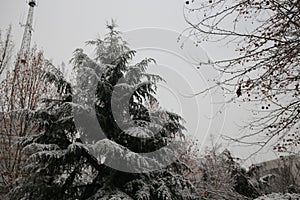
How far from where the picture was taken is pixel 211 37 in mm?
3592

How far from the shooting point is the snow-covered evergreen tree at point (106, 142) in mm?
5309

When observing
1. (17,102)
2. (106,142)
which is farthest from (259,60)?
(17,102)

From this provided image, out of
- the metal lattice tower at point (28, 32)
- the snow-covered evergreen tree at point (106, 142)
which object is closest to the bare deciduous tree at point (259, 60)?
the snow-covered evergreen tree at point (106, 142)

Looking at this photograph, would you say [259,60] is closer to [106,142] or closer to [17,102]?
[106,142]

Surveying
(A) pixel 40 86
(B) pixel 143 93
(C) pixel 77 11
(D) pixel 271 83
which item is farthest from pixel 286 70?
(C) pixel 77 11

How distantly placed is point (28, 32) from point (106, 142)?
328 inches

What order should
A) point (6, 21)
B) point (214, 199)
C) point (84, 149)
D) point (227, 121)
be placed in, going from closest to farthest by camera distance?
1. point (227, 121)
2. point (84, 149)
3. point (214, 199)
4. point (6, 21)

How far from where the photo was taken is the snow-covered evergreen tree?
5.31 metres

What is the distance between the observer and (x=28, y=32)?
11.3 m

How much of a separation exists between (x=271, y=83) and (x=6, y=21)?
10.3 m

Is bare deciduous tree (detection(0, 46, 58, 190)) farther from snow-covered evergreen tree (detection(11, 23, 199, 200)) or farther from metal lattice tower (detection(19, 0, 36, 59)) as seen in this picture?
snow-covered evergreen tree (detection(11, 23, 199, 200))

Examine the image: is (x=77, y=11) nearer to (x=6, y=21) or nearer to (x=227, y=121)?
(x=6, y=21)

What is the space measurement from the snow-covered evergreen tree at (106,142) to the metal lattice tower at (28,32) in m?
4.07

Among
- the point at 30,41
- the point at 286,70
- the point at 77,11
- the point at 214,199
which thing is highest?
the point at 77,11
